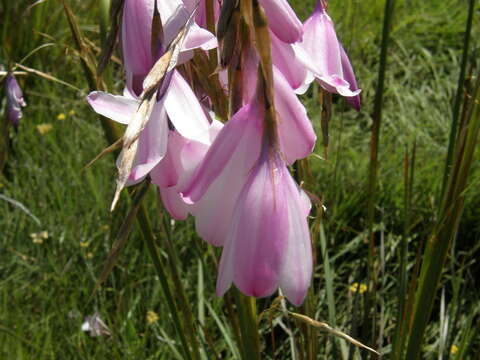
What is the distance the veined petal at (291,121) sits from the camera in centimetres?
45

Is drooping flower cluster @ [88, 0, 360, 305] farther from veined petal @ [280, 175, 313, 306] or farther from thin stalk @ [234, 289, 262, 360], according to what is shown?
thin stalk @ [234, 289, 262, 360]

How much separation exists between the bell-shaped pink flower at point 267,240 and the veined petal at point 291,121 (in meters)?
0.03

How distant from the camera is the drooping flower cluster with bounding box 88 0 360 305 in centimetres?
41

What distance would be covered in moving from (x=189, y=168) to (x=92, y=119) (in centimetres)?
185

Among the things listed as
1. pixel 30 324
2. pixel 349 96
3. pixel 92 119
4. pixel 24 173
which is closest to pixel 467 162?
pixel 349 96

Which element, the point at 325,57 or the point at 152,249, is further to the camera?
the point at 152,249

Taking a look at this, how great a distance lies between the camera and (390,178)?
1.83 m

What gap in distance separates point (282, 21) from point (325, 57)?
0.10m

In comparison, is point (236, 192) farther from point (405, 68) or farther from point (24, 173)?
point (405, 68)

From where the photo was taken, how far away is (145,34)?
1.60ft

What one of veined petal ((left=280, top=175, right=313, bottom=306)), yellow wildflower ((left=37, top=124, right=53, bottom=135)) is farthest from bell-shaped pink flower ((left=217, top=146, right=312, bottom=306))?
yellow wildflower ((left=37, top=124, right=53, bottom=135))

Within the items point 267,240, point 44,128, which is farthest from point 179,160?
point 44,128

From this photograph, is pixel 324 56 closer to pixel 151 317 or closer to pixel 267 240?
pixel 267 240

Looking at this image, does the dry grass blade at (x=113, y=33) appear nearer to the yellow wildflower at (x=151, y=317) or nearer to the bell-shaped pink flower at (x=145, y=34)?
the bell-shaped pink flower at (x=145, y=34)
